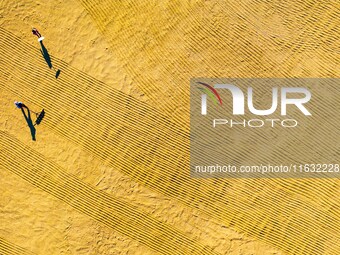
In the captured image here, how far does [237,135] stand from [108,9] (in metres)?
5.79

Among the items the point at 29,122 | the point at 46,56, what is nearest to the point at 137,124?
the point at 29,122

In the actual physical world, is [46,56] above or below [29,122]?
above

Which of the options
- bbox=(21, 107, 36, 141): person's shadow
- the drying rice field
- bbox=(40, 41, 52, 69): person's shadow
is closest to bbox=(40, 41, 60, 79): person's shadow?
bbox=(40, 41, 52, 69): person's shadow

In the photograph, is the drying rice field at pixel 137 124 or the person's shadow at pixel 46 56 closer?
the drying rice field at pixel 137 124

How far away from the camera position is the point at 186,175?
11281mm

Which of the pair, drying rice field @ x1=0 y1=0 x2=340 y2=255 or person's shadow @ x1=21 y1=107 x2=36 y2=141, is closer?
drying rice field @ x1=0 y1=0 x2=340 y2=255

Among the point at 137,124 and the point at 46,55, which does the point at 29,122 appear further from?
the point at 137,124

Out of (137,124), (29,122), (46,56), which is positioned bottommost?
(29,122)

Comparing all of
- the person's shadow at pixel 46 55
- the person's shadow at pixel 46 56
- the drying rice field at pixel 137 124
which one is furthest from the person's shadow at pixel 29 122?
the person's shadow at pixel 46 55

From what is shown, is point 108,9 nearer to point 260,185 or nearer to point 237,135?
point 237,135

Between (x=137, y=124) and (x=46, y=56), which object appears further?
(x=46, y=56)

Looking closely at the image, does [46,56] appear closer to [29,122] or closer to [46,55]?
[46,55]

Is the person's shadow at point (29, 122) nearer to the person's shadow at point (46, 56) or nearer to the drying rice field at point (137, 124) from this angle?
the drying rice field at point (137, 124)

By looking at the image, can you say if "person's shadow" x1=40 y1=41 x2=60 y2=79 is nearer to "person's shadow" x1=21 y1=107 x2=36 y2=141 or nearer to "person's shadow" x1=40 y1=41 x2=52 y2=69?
"person's shadow" x1=40 y1=41 x2=52 y2=69
